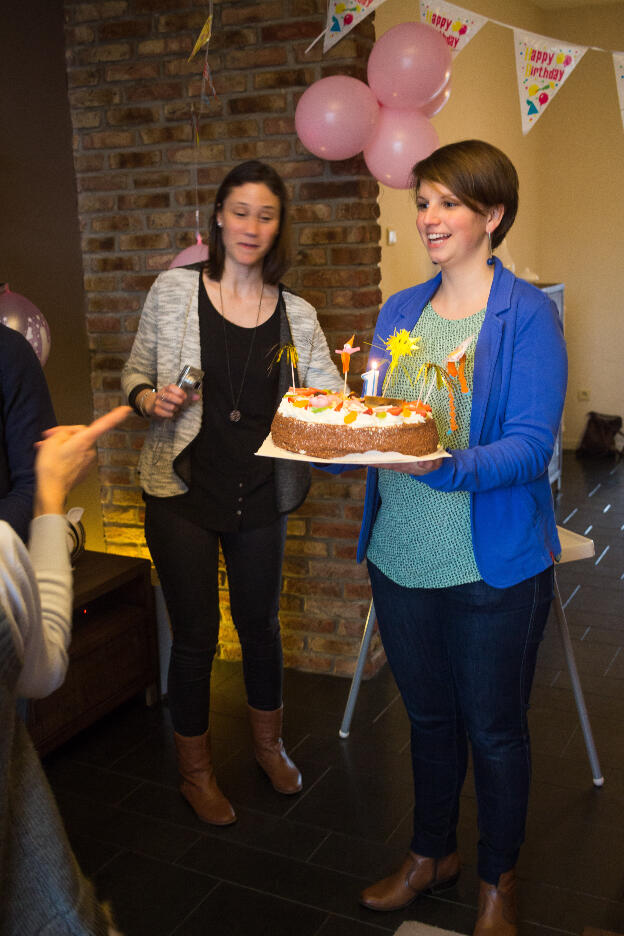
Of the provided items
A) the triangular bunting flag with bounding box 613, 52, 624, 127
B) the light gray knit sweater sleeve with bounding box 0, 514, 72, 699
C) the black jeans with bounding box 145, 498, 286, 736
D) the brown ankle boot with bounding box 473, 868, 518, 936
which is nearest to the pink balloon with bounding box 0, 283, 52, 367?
the black jeans with bounding box 145, 498, 286, 736

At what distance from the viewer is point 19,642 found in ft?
3.00

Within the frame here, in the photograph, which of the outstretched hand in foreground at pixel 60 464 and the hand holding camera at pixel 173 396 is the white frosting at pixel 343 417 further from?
the outstretched hand in foreground at pixel 60 464

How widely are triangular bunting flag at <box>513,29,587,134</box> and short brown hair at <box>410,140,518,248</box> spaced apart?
1721 millimetres

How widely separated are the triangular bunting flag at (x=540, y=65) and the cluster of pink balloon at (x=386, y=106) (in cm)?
59

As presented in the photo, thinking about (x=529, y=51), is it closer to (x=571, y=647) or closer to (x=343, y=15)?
(x=343, y=15)

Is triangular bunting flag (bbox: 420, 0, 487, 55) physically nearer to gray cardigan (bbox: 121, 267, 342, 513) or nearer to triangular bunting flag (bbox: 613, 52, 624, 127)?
triangular bunting flag (bbox: 613, 52, 624, 127)

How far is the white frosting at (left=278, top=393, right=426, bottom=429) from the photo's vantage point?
1.64m

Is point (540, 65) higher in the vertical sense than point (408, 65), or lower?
higher

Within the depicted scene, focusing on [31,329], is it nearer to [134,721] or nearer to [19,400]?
[19,400]

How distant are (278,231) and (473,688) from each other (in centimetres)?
127

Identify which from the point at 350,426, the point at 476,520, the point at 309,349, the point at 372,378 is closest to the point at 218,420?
the point at 309,349

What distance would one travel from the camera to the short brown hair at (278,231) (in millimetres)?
2227

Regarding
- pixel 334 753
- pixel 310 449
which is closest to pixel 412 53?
pixel 310 449

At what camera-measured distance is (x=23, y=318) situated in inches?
93.1
